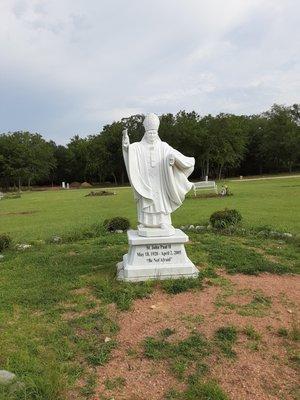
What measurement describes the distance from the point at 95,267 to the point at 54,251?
235 cm

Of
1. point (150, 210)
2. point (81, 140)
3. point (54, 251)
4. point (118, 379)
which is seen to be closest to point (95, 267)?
point (150, 210)

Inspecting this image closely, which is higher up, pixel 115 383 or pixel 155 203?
pixel 155 203

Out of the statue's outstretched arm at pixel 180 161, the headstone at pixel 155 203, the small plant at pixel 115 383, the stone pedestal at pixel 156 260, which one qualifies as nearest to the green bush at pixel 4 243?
the headstone at pixel 155 203

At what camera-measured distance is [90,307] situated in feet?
20.8

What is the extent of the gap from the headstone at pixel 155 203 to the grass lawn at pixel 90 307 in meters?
0.37

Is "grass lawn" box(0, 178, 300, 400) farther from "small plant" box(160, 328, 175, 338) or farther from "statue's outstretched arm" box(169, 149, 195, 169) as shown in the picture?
"statue's outstretched arm" box(169, 149, 195, 169)

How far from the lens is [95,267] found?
27.7 feet

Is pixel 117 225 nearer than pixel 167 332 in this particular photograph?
No

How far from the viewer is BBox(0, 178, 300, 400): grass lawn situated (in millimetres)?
4387

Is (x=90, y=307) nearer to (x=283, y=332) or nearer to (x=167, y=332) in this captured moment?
(x=167, y=332)

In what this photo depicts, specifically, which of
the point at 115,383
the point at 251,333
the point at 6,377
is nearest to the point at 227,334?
the point at 251,333

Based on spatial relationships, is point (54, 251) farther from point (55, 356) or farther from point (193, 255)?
point (55, 356)

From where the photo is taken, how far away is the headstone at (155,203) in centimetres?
742

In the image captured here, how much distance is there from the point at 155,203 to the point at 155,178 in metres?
0.45
